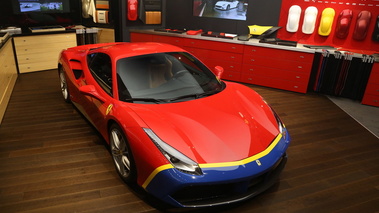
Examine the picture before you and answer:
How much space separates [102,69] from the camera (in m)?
3.17

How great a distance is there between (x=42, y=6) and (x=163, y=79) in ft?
16.3

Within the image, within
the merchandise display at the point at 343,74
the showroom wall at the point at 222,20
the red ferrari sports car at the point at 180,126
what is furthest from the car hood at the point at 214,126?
the showroom wall at the point at 222,20

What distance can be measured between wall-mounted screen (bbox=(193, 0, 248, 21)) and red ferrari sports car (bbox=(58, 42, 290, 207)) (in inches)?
137

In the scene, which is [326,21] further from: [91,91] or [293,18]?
[91,91]

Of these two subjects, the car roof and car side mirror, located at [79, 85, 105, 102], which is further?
the car roof

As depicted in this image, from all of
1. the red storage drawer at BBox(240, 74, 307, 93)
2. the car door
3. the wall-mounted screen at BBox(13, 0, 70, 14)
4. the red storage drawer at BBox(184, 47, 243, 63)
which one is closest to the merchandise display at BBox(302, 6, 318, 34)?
the red storage drawer at BBox(240, 74, 307, 93)

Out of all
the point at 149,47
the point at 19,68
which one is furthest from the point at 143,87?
the point at 19,68

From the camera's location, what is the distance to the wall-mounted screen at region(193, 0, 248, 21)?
6.34 meters

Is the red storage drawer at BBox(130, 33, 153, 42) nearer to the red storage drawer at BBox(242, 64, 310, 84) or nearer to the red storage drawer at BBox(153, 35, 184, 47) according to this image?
the red storage drawer at BBox(153, 35, 184, 47)

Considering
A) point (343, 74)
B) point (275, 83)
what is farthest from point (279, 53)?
point (343, 74)

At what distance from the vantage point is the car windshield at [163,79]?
278cm

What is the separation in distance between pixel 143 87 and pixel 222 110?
79cm

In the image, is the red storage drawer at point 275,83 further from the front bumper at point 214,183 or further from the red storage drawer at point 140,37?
the front bumper at point 214,183

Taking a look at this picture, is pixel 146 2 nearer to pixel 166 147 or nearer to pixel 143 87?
pixel 143 87
